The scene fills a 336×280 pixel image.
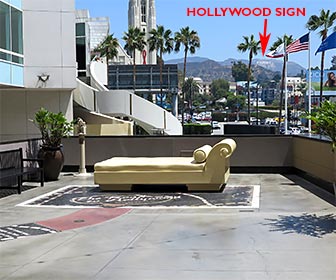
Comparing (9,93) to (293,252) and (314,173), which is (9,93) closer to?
(314,173)

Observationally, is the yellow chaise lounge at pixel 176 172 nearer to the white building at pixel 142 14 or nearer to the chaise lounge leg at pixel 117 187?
the chaise lounge leg at pixel 117 187

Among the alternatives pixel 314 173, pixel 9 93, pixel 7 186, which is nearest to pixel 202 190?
pixel 314 173

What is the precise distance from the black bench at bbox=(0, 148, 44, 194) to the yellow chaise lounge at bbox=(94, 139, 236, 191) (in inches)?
70.3

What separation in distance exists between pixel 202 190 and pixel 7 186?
4.70 meters

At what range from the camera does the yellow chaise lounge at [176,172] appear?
1230 cm

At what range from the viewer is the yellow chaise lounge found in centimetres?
1230

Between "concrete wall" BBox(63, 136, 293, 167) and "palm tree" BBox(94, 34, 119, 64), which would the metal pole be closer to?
"concrete wall" BBox(63, 136, 293, 167)

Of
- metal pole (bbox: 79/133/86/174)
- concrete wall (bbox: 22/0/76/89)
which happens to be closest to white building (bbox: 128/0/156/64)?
concrete wall (bbox: 22/0/76/89)

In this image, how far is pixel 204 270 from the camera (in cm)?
598

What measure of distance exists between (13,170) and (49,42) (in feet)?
35.3

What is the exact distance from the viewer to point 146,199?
1158 centimetres

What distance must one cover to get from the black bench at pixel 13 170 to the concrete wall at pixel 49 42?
355 inches

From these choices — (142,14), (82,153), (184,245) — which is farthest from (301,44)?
(142,14)

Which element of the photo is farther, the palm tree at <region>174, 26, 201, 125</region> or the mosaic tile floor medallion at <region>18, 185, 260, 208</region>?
the palm tree at <region>174, 26, 201, 125</region>
